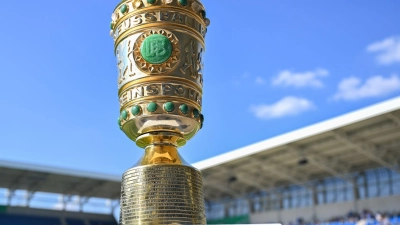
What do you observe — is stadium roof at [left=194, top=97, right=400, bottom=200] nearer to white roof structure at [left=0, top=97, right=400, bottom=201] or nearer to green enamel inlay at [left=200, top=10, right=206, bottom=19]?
white roof structure at [left=0, top=97, right=400, bottom=201]

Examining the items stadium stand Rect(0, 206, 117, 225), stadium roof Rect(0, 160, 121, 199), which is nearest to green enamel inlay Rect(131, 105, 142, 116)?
stadium roof Rect(0, 160, 121, 199)

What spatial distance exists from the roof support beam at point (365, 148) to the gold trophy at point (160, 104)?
16938 millimetres

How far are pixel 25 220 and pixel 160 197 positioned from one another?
27.2 metres

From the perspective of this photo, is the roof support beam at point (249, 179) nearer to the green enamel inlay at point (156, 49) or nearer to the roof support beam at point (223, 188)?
the roof support beam at point (223, 188)

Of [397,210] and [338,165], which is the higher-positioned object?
[338,165]

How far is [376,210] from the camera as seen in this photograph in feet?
75.2

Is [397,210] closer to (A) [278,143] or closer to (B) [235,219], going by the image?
(A) [278,143]

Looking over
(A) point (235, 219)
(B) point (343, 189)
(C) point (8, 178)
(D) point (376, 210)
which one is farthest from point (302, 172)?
(C) point (8, 178)

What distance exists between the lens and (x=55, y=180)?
2589cm

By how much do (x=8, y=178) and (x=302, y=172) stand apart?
15193 millimetres

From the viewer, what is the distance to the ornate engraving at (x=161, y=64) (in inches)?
118

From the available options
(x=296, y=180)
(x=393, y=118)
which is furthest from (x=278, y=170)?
(x=393, y=118)

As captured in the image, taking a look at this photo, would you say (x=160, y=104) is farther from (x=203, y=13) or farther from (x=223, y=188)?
(x=223, y=188)

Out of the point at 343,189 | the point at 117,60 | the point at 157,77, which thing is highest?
the point at 343,189
